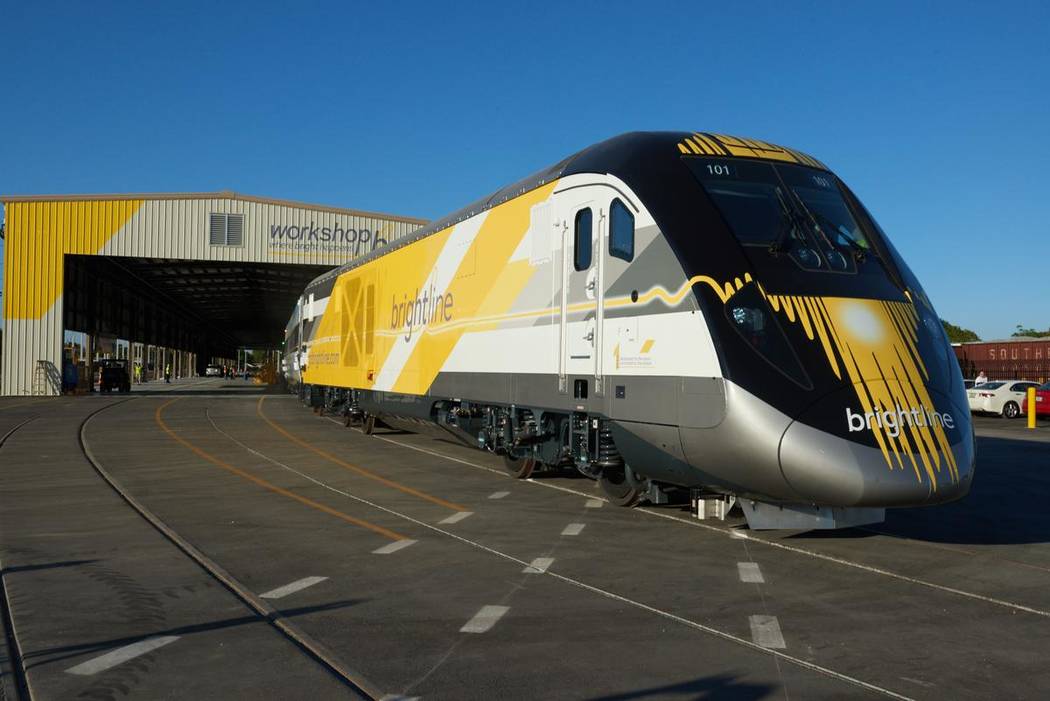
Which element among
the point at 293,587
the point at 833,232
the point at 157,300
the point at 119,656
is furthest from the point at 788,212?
the point at 157,300

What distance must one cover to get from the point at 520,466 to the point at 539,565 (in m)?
5.41

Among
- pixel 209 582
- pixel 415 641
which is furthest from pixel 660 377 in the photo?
pixel 209 582

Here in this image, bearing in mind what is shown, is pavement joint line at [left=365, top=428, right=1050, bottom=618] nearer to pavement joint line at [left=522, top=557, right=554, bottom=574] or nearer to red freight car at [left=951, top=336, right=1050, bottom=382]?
pavement joint line at [left=522, top=557, right=554, bottom=574]

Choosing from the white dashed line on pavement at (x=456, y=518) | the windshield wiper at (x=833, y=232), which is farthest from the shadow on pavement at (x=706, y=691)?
the white dashed line on pavement at (x=456, y=518)

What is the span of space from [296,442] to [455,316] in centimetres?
714

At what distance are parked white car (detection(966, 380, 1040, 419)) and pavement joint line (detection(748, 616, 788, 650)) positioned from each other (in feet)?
95.2

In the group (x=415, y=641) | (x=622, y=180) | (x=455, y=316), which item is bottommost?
(x=415, y=641)

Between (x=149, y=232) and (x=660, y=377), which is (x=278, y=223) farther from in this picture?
(x=660, y=377)

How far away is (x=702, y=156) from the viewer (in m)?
8.70

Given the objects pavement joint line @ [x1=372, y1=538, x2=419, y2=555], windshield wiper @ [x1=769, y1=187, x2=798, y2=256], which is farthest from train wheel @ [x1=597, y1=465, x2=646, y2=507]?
windshield wiper @ [x1=769, y1=187, x2=798, y2=256]

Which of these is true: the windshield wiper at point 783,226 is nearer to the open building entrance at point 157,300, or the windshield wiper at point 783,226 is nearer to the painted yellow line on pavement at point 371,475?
the painted yellow line on pavement at point 371,475

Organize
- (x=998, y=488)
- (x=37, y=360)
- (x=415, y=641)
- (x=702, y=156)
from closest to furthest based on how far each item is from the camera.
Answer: (x=415, y=641) < (x=702, y=156) < (x=998, y=488) < (x=37, y=360)

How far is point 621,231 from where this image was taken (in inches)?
351

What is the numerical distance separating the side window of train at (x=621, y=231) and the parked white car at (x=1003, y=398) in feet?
88.2
